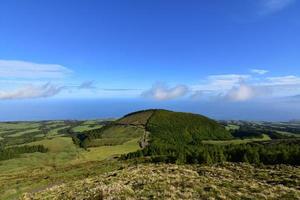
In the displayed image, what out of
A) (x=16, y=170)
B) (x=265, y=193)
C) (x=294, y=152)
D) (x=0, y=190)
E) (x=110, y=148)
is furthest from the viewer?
(x=110, y=148)

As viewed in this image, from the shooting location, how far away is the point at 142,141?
18262cm

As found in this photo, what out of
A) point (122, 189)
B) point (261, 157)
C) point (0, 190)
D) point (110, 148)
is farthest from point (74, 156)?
point (122, 189)

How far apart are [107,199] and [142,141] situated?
153173mm

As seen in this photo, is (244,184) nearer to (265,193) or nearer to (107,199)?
(265,193)

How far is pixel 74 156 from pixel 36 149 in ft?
134

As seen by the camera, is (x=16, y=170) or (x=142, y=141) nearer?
(x=16, y=170)

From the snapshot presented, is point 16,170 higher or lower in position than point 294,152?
lower

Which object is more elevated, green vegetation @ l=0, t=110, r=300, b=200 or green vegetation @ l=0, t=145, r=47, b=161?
green vegetation @ l=0, t=110, r=300, b=200

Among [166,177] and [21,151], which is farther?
[21,151]

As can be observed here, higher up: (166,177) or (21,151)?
(166,177)

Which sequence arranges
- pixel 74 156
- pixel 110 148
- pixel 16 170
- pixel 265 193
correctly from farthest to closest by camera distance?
pixel 110 148 < pixel 74 156 < pixel 16 170 < pixel 265 193

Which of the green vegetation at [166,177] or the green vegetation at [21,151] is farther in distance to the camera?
the green vegetation at [21,151]

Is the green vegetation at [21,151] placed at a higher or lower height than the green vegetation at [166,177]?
lower

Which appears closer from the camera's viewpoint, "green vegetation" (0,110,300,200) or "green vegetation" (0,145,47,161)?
"green vegetation" (0,110,300,200)
